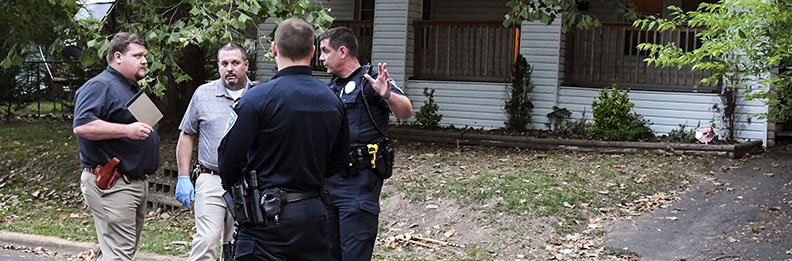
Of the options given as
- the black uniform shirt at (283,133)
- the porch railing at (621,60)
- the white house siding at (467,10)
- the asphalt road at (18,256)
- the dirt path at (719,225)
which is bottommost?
the asphalt road at (18,256)

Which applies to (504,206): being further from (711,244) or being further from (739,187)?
(739,187)

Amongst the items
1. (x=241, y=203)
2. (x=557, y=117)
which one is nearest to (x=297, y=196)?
(x=241, y=203)

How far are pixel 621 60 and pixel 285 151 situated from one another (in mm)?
11492

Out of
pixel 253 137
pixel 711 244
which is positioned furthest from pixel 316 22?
pixel 253 137

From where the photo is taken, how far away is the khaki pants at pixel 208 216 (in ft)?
20.9

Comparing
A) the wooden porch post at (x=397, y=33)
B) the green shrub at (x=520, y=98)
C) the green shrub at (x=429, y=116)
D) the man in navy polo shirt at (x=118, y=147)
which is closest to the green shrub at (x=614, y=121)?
the green shrub at (x=520, y=98)

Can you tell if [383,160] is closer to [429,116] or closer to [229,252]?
[229,252]

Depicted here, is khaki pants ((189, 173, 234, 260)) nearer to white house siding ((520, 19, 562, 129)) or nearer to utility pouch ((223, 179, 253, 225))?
utility pouch ((223, 179, 253, 225))

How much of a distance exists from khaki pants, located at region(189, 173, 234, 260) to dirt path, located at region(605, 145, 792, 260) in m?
3.85

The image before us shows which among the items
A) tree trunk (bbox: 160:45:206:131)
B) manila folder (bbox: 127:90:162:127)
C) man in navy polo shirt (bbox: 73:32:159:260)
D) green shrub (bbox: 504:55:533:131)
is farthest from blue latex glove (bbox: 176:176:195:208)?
green shrub (bbox: 504:55:533:131)

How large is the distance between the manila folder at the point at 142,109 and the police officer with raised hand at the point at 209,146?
45cm

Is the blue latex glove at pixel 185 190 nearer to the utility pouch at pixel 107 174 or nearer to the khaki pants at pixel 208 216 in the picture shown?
the khaki pants at pixel 208 216

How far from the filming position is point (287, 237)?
15.0 ft

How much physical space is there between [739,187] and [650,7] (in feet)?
19.0
